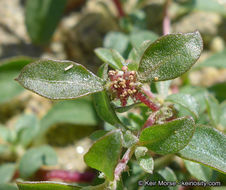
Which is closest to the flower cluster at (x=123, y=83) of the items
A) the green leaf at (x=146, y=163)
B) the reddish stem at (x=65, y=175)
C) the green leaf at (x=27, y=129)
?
the green leaf at (x=146, y=163)

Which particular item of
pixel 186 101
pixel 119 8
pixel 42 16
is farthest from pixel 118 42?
pixel 186 101

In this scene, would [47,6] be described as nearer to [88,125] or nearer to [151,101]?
[88,125]

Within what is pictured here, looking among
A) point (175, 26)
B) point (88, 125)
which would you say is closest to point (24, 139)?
point (88, 125)

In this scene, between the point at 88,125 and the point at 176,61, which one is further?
the point at 88,125

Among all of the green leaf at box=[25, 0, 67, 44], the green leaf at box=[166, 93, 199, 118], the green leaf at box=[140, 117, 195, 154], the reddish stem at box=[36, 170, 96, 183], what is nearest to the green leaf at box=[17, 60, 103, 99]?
the green leaf at box=[140, 117, 195, 154]

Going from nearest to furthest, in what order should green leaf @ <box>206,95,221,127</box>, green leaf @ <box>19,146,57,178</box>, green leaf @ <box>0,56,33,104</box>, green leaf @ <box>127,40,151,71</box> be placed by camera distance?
green leaf @ <box>127,40,151,71</box>
green leaf @ <box>206,95,221,127</box>
green leaf @ <box>19,146,57,178</box>
green leaf @ <box>0,56,33,104</box>

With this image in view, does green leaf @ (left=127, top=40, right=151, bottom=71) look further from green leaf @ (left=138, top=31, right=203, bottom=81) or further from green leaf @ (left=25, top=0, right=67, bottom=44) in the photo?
green leaf @ (left=25, top=0, right=67, bottom=44)
